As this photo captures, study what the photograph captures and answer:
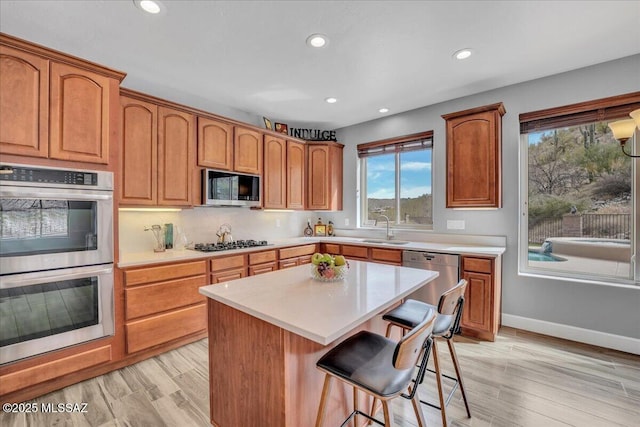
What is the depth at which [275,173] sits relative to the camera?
4.08 metres

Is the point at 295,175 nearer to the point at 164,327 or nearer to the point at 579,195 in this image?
the point at 164,327

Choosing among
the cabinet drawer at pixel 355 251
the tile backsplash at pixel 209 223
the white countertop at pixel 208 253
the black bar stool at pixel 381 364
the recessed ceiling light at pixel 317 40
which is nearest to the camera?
the black bar stool at pixel 381 364

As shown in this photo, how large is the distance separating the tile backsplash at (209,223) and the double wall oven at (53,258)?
798 mm

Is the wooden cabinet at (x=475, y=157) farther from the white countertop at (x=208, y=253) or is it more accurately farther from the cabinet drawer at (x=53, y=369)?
the cabinet drawer at (x=53, y=369)

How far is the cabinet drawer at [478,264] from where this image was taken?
9.34 feet

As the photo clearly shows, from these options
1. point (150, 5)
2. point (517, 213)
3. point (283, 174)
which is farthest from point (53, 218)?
point (517, 213)

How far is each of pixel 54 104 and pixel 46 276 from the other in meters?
1.23

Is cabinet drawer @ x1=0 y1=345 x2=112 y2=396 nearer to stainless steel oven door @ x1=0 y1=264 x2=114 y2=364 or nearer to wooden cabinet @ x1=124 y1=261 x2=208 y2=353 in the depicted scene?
stainless steel oven door @ x1=0 y1=264 x2=114 y2=364

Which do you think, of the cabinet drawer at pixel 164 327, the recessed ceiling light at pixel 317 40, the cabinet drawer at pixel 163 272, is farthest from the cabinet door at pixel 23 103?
the recessed ceiling light at pixel 317 40

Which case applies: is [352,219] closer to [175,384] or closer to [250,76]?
[250,76]

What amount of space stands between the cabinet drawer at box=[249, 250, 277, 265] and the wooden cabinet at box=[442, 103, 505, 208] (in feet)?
7.42

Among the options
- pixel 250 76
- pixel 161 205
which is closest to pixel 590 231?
pixel 250 76

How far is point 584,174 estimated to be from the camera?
9.64 feet

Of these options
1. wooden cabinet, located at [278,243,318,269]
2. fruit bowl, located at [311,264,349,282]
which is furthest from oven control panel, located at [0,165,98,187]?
wooden cabinet, located at [278,243,318,269]
